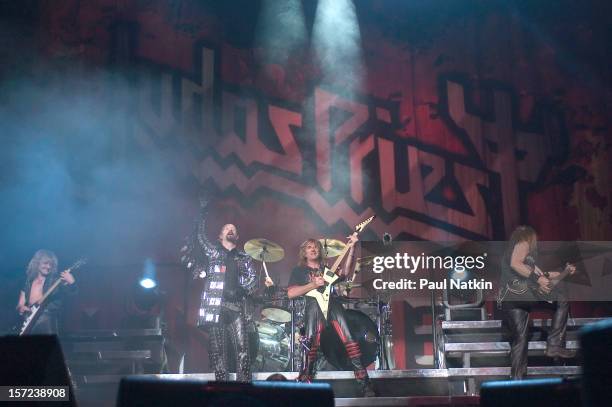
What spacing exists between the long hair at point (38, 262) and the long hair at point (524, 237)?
4.98 m

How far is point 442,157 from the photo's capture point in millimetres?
7477

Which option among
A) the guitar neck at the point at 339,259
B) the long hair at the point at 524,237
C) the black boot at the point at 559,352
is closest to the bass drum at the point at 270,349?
the guitar neck at the point at 339,259

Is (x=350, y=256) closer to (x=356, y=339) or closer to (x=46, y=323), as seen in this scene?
(x=356, y=339)

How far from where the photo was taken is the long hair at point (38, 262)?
7215 millimetres

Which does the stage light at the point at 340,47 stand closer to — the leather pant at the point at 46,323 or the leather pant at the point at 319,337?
the leather pant at the point at 319,337

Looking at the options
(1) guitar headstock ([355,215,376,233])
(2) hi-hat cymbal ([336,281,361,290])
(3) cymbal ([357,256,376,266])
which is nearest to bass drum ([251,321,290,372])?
(2) hi-hat cymbal ([336,281,361,290])

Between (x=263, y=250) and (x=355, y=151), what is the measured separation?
5.31ft

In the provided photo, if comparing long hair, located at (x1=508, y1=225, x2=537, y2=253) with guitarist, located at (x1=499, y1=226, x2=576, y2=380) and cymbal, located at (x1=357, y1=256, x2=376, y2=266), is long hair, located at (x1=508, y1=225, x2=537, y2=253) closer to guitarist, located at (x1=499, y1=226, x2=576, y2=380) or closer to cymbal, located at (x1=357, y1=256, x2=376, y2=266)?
guitarist, located at (x1=499, y1=226, x2=576, y2=380)

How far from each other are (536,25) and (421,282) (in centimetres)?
333

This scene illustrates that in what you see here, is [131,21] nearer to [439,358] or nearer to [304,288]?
[304,288]

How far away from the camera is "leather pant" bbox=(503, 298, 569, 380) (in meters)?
6.09

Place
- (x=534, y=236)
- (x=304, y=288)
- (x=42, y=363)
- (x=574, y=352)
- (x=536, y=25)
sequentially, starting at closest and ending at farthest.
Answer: (x=42, y=363) < (x=574, y=352) < (x=304, y=288) < (x=534, y=236) < (x=536, y=25)

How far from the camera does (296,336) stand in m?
6.32

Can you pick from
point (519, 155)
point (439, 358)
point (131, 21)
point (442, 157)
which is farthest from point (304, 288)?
point (131, 21)
